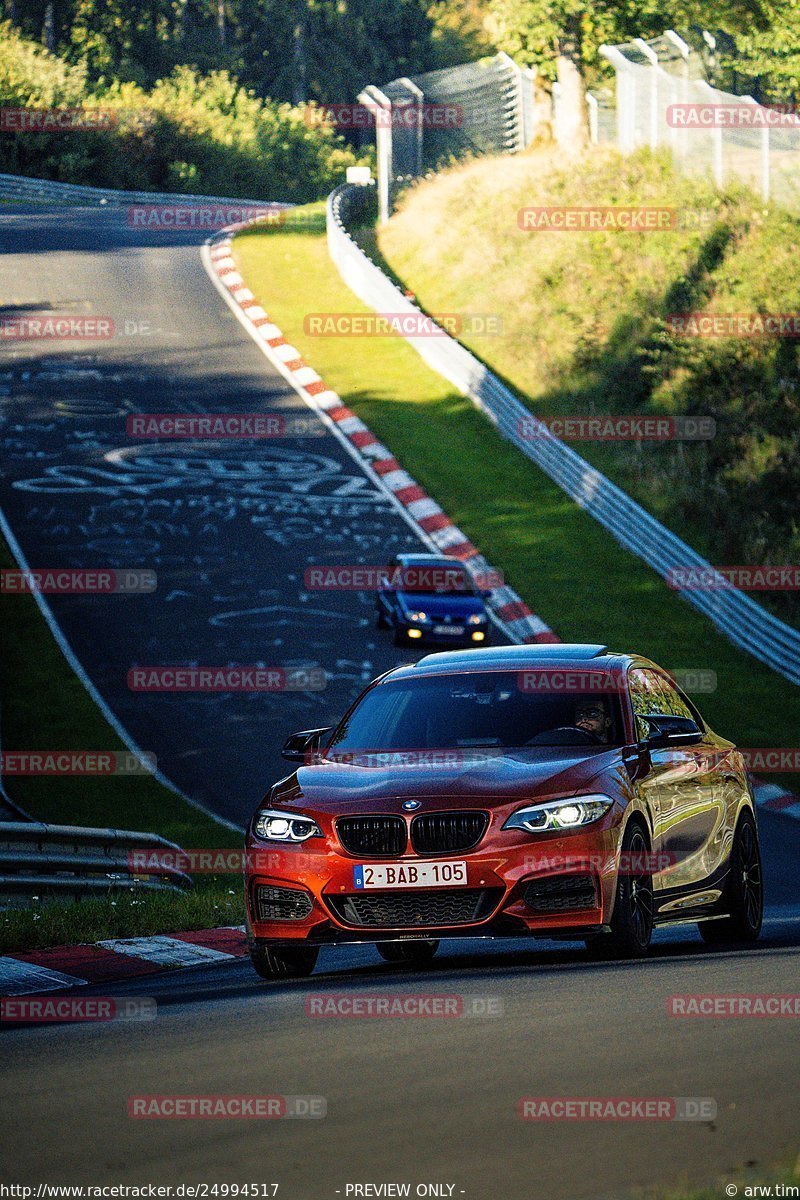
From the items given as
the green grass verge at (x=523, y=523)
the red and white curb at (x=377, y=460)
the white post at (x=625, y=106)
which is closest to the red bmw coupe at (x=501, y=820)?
the green grass verge at (x=523, y=523)

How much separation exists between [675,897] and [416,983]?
5.97 ft

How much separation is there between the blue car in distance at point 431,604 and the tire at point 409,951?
16993mm

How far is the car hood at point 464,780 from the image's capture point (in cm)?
925

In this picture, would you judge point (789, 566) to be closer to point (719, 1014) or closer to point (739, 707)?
point (739, 707)

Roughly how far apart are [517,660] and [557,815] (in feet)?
4.84

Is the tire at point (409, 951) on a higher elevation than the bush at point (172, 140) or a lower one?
higher

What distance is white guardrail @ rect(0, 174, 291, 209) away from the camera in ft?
236

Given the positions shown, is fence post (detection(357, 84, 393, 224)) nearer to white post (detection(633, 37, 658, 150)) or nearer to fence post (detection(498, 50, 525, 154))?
fence post (detection(498, 50, 525, 154))

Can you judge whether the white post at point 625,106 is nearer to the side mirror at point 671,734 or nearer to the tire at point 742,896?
the tire at point 742,896

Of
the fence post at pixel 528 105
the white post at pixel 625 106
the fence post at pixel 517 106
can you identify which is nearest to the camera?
the white post at pixel 625 106

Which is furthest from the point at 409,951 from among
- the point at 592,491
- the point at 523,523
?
the point at 592,491

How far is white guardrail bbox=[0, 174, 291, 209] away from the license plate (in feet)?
212

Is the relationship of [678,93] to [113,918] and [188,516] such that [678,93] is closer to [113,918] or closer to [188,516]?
[188,516]

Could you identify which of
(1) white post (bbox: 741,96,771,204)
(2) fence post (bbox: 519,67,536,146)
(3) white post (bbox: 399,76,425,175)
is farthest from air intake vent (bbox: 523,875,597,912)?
(2) fence post (bbox: 519,67,536,146)
